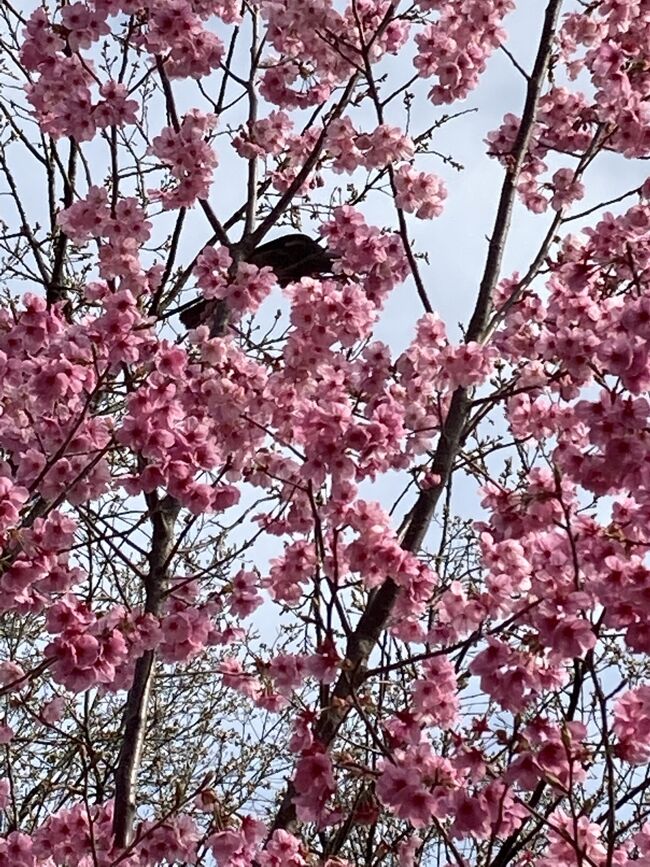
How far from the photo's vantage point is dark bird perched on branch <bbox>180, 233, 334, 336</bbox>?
582 cm

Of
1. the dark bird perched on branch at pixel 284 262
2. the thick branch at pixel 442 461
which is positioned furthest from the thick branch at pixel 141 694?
the dark bird perched on branch at pixel 284 262

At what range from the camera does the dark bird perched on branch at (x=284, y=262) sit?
582 cm

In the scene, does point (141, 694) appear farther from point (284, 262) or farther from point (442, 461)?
point (284, 262)

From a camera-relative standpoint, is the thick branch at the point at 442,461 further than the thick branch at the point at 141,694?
No

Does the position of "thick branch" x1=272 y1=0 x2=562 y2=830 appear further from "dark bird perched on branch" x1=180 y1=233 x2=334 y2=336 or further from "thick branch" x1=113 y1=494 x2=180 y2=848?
"dark bird perched on branch" x1=180 y1=233 x2=334 y2=336

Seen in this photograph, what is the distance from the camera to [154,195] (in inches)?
220

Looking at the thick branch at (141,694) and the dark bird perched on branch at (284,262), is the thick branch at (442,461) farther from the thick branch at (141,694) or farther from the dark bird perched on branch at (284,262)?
the dark bird perched on branch at (284,262)

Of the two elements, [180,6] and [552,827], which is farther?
[180,6]

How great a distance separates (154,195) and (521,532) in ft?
9.26

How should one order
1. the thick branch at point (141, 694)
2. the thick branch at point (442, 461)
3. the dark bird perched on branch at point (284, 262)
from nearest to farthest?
the thick branch at point (442, 461)
the thick branch at point (141, 694)
the dark bird perched on branch at point (284, 262)

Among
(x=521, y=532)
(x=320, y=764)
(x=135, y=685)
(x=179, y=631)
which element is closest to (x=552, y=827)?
(x=320, y=764)

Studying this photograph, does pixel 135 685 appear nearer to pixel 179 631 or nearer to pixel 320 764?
pixel 179 631

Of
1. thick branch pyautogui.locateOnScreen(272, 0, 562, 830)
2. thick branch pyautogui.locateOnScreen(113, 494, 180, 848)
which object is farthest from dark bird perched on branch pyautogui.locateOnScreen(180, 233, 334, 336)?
thick branch pyautogui.locateOnScreen(113, 494, 180, 848)

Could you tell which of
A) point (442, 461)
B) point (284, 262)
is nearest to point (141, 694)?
point (442, 461)
